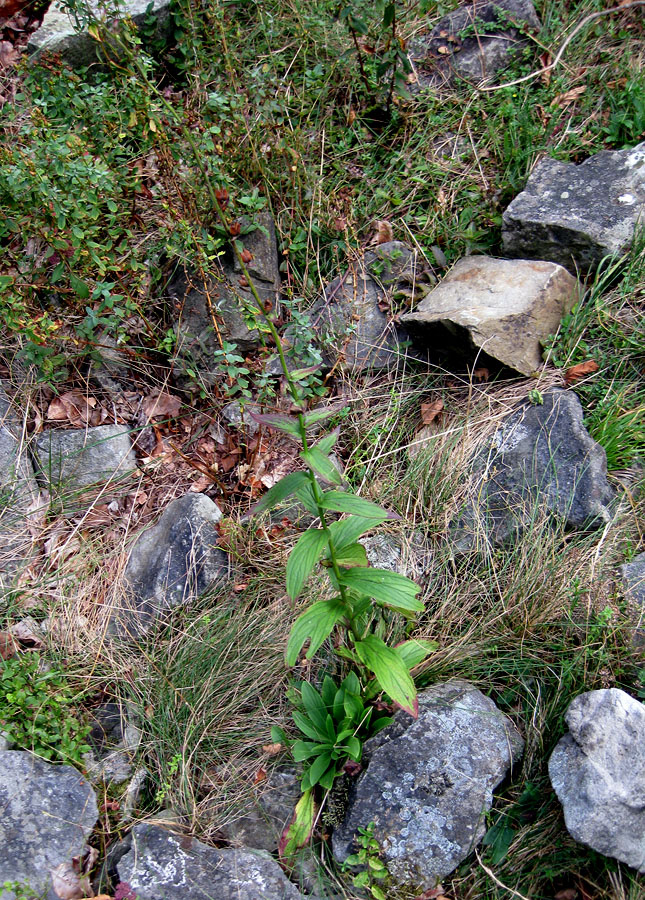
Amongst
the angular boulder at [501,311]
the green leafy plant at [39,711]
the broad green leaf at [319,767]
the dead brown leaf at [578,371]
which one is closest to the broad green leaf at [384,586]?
the broad green leaf at [319,767]

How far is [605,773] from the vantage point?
6.70 ft

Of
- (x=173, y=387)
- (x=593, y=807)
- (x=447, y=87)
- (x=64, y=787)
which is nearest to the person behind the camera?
(x=593, y=807)

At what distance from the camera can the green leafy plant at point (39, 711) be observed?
2400 millimetres

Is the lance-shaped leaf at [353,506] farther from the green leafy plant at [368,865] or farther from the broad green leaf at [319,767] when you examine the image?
the green leafy plant at [368,865]

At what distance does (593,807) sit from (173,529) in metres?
1.91

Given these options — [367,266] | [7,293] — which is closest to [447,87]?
[367,266]

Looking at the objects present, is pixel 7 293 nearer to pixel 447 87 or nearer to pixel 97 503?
pixel 97 503

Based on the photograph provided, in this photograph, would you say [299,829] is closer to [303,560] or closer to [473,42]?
[303,560]

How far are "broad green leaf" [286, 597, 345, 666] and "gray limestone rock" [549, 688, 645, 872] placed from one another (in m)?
0.90

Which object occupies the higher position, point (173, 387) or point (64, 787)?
point (173, 387)

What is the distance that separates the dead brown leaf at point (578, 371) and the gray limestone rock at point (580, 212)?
59 centimetres

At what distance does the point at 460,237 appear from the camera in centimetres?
358

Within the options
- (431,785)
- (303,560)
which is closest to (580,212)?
(303,560)

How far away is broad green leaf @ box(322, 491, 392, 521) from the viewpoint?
1.80 m
